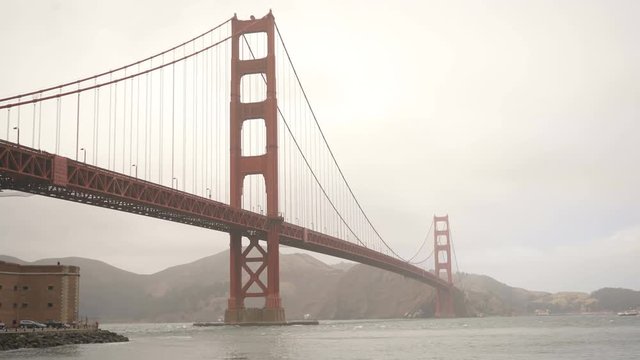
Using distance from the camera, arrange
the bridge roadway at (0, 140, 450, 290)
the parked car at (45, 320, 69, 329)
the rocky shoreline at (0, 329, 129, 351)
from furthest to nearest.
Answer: the parked car at (45, 320, 69, 329) < the bridge roadway at (0, 140, 450, 290) < the rocky shoreline at (0, 329, 129, 351)

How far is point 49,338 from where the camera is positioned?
4962 centimetres

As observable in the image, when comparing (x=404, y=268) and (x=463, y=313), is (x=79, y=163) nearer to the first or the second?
(x=404, y=268)

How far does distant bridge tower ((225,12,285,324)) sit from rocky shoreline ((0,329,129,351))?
80.6 ft

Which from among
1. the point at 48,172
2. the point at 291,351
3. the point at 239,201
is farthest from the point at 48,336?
the point at 239,201

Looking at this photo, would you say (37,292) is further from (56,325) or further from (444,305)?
(444,305)

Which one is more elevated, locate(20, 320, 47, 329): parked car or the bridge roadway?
the bridge roadway

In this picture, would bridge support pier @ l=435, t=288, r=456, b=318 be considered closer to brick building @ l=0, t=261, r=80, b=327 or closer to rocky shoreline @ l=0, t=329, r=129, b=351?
brick building @ l=0, t=261, r=80, b=327

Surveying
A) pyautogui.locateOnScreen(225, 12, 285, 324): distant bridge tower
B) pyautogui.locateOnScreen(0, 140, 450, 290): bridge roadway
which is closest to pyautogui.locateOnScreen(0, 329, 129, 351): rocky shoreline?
pyautogui.locateOnScreen(0, 140, 450, 290): bridge roadway

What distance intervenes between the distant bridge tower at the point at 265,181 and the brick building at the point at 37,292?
78.1ft

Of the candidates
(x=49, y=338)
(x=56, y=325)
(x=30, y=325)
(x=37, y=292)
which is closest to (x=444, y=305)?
(x=37, y=292)

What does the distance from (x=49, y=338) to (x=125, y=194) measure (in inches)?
468

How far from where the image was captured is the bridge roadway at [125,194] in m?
48.2

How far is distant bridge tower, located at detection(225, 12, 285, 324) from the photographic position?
80375mm

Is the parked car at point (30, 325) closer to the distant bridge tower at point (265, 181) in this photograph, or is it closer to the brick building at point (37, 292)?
the brick building at point (37, 292)
